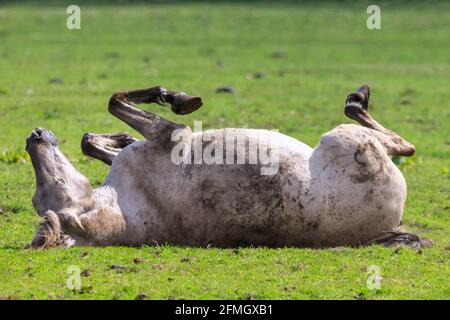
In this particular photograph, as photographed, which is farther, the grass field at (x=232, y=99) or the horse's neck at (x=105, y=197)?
the horse's neck at (x=105, y=197)

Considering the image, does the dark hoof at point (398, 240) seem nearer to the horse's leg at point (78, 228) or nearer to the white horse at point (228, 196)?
the white horse at point (228, 196)

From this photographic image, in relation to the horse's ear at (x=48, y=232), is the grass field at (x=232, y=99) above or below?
below

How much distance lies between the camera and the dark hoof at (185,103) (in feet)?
30.4

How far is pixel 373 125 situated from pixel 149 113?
2403 mm

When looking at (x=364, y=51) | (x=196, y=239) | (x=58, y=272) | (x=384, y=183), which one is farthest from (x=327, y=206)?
(x=364, y=51)

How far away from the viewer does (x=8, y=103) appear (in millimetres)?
17969

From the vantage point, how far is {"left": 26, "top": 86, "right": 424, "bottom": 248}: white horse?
847 centimetres

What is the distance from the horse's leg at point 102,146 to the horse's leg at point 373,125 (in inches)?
91.5

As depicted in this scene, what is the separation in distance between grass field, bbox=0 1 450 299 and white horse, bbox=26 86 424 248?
0.62ft

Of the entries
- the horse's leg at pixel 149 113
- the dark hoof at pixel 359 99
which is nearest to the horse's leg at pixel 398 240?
the dark hoof at pixel 359 99

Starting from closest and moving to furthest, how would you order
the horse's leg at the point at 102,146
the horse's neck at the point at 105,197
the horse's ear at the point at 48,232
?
the horse's ear at the point at 48,232 → the horse's neck at the point at 105,197 → the horse's leg at the point at 102,146

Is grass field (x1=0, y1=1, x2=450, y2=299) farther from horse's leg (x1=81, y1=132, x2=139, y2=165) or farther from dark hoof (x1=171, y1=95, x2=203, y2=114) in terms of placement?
dark hoof (x1=171, y1=95, x2=203, y2=114)

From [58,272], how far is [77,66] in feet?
59.3

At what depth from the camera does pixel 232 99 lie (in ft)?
64.3
